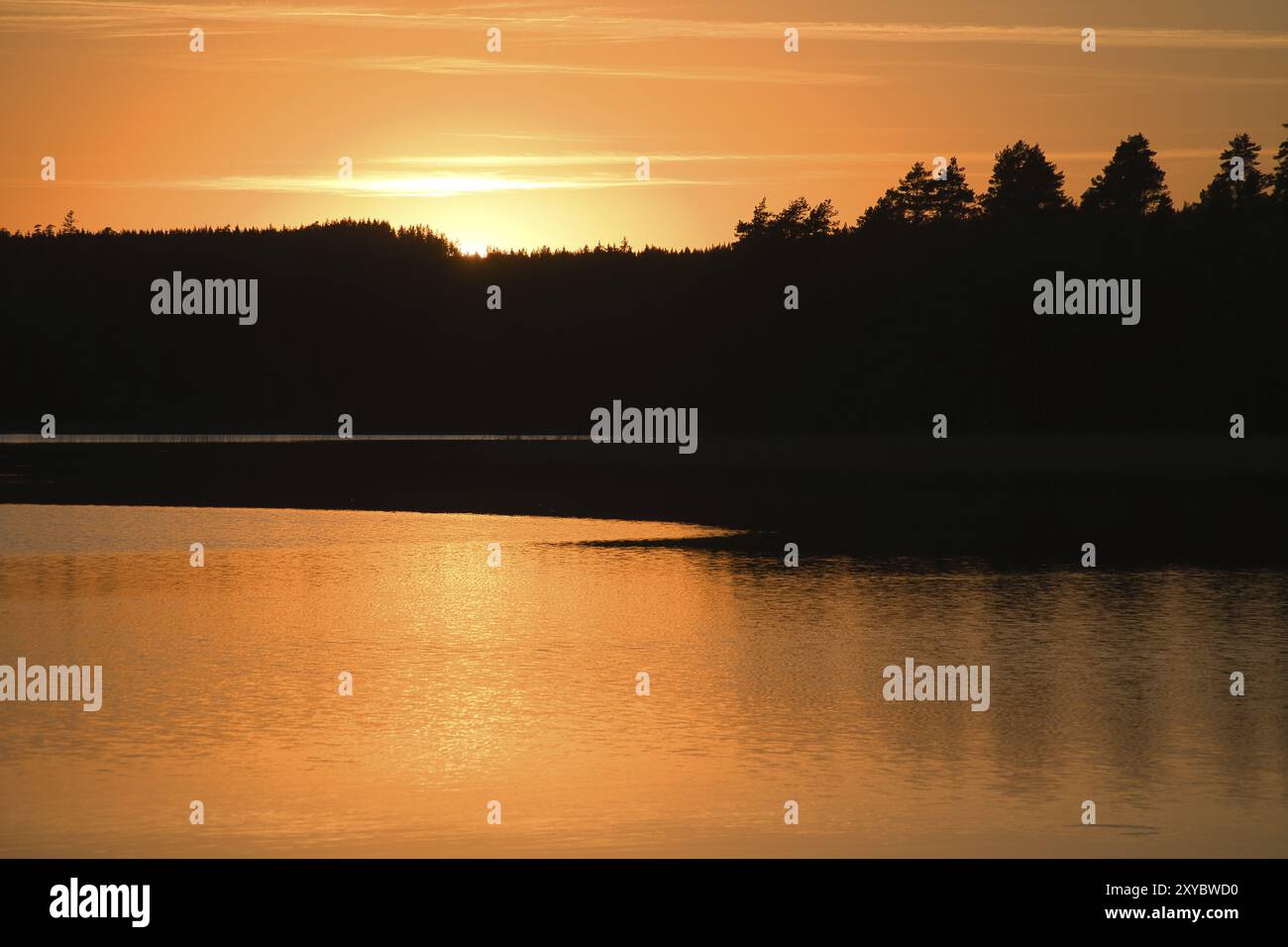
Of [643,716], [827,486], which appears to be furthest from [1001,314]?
[643,716]

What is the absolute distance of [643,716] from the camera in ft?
68.0

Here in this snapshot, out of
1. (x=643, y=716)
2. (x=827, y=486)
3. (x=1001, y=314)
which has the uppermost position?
(x=1001, y=314)

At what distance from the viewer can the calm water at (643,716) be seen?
1570 centimetres

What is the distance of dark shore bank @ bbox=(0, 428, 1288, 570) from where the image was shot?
44.2 m

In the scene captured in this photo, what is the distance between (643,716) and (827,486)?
1890 inches

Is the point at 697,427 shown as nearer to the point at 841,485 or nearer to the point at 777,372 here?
the point at 777,372

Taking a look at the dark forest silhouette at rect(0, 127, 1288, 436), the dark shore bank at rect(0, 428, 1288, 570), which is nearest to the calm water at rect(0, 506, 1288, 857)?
the dark shore bank at rect(0, 428, 1288, 570)

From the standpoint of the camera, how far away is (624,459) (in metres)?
92.2

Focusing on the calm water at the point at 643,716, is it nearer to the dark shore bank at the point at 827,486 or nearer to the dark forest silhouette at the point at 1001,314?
the dark shore bank at the point at 827,486

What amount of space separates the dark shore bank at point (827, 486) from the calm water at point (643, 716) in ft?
25.2

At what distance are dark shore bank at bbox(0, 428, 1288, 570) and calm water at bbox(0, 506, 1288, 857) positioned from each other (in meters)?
7.69

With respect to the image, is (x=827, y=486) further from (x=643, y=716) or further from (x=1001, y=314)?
(x=1001, y=314)

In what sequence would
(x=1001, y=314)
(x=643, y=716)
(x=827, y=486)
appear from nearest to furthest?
(x=643, y=716) < (x=827, y=486) < (x=1001, y=314)

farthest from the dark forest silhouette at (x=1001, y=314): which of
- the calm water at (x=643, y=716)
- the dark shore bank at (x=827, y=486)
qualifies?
the calm water at (x=643, y=716)
